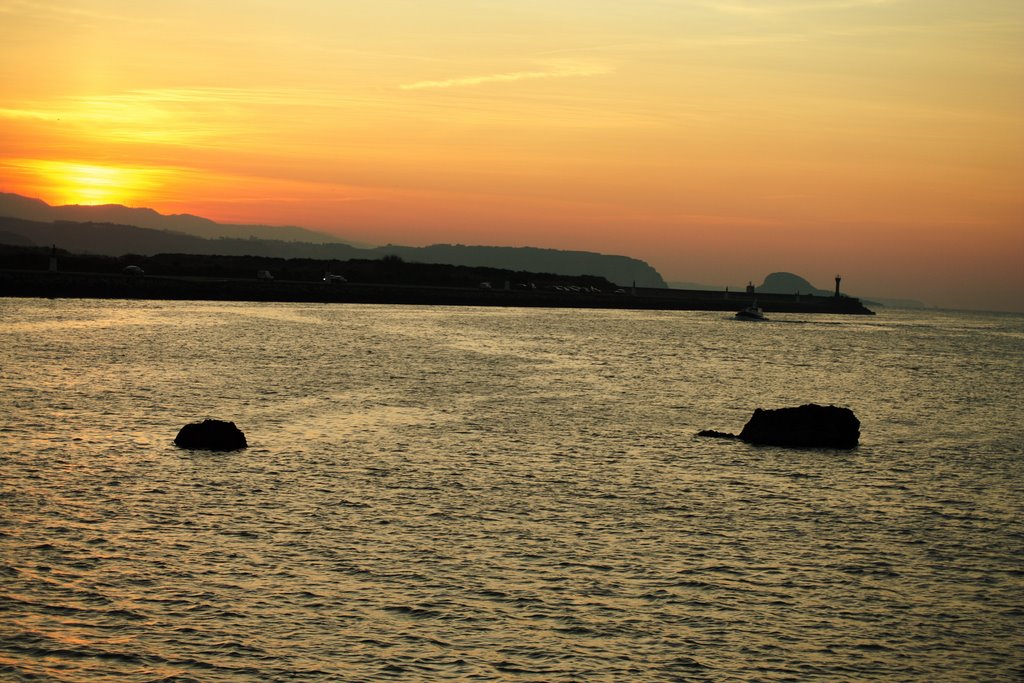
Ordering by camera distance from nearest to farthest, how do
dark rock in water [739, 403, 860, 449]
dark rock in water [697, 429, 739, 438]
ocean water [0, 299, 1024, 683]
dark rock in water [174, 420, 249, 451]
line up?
1. ocean water [0, 299, 1024, 683]
2. dark rock in water [174, 420, 249, 451]
3. dark rock in water [739, 403, 860, 449]
4. dark rock in water [697, 429, 739, 438]

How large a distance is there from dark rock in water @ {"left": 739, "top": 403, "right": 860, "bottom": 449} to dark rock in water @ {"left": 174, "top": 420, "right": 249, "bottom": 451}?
18.7m

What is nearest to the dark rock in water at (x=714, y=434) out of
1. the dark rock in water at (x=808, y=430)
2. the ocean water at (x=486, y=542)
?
the ocean water at (x=486, y=542)

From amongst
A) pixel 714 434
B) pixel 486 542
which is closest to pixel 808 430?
pixel 714 434

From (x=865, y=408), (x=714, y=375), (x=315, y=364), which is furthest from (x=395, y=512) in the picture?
(x=714, y=375)

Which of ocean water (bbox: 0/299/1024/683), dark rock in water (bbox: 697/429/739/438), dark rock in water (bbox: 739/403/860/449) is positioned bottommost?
ocean water (bbox: 0/299/1024/683)

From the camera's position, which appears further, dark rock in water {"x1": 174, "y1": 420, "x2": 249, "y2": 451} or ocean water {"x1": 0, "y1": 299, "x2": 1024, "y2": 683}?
dark rock in water {"x1": 174, "y1": 420, "x2": 249, "y2": 451}

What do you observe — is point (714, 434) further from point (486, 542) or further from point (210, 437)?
point (486, 542)

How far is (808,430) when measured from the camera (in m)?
37.9

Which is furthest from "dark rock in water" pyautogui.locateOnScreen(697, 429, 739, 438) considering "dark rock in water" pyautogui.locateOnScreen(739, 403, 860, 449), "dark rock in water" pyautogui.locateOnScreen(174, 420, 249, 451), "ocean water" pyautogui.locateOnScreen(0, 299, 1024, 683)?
"dark rock in water" pyautogui.locateOnScreen(174, 420, 249, 451)

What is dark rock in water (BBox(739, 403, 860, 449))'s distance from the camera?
123 ft

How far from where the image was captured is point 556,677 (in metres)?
14.1

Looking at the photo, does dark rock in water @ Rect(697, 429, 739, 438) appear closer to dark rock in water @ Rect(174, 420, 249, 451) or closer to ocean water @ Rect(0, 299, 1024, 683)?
ocean water @ Rect(0, 299, 1024, 683)

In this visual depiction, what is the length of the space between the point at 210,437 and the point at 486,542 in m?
13.8

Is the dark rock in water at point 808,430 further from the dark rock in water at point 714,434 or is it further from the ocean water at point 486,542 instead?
the ocean water at point 486,542
